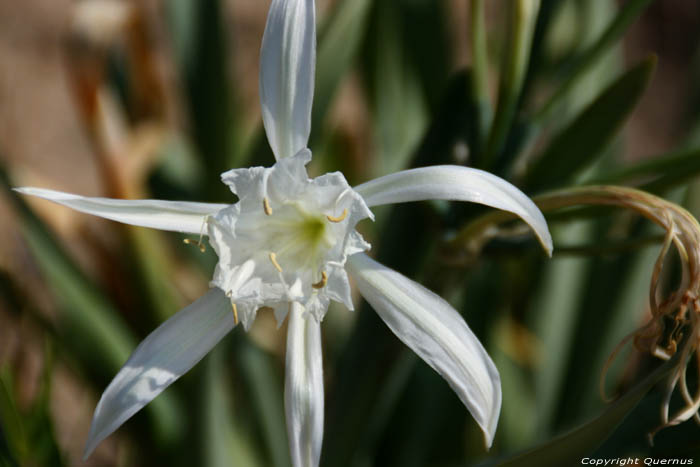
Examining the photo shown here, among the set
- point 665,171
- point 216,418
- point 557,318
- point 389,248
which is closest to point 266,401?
point 216,418

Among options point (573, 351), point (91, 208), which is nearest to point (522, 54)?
point (91, 208)

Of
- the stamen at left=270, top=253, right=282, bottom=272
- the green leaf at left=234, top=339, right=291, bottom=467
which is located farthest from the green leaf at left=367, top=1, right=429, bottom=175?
the stamen at left=270, top=253, right=282, bottom=272

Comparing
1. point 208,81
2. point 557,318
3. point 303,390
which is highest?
point 208,81

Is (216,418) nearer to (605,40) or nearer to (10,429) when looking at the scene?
(10,429)

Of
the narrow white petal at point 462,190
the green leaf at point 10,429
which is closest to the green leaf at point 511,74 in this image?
the narrow white petal at point 462,190

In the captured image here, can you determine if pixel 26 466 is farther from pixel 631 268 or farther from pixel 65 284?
pixel 631 268

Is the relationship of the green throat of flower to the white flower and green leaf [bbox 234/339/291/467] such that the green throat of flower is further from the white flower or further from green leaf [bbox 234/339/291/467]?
green leaf [bbox 234/339/291/467]

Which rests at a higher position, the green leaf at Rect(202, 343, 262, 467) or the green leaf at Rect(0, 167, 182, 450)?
the green leaf at Rect(0, 167, 182, 450)
